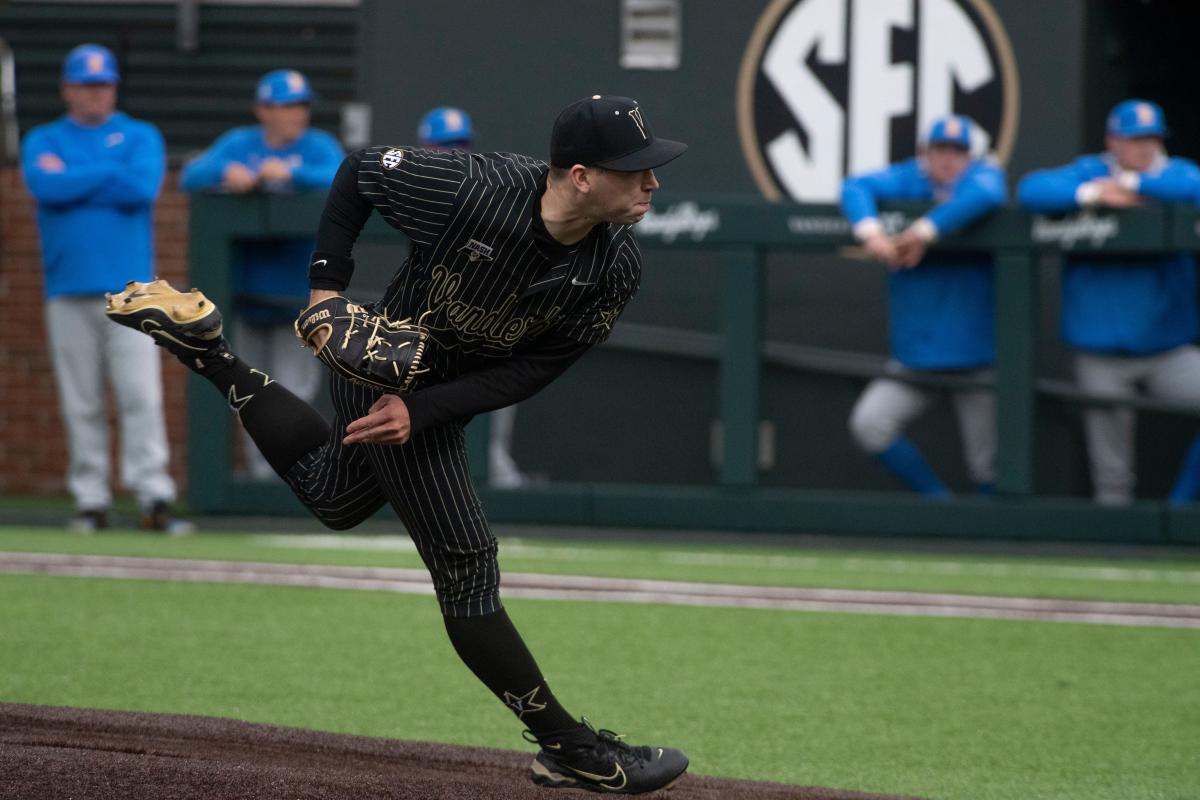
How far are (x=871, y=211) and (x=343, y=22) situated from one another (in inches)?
205

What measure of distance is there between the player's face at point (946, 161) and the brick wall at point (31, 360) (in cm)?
437

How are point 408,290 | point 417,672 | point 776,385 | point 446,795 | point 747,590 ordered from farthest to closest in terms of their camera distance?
point 776,385
point 747,590
point 417,672
point 408,290
point 446,795

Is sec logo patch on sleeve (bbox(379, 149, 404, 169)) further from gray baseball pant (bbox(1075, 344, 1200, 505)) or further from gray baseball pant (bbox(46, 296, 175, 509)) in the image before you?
gray baseball pant (bbox(1075, 344, 1200, 505))

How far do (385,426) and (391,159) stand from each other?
0.65 metres

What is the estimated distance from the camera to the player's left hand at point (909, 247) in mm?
8453

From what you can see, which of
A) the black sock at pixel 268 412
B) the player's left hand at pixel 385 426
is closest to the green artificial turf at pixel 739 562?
the black sock at pixel 268 412

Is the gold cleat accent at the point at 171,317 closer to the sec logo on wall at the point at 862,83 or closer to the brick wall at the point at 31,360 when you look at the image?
the sec logo on wall at the point at 862,83

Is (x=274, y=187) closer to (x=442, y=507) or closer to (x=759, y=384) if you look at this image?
(x=759, y=384)

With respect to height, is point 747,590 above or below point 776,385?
below

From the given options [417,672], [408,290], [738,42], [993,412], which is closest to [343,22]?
[738,42]

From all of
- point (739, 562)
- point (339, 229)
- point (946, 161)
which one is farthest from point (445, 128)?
point (339, 229)

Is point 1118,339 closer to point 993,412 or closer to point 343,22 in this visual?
point 993,412

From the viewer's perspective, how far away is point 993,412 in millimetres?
8883

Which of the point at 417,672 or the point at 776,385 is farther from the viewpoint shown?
the point at 776,385
